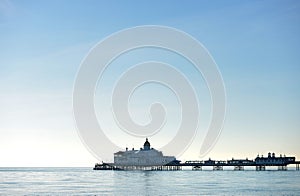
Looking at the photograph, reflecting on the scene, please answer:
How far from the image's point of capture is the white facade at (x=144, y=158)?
19400 centimetres

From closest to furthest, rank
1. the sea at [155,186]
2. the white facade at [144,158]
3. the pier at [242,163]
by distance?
Answer: the sea at [155,186]
the pier at [242,163]
the white facade at [144,158]

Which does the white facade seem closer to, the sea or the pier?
the pier

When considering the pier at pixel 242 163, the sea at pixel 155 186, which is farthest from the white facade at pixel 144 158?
the sea at pixel 155 186

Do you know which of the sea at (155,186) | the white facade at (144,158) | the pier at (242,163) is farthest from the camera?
the white facade at (144,158)

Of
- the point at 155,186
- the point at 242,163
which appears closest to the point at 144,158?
the point at 242,163

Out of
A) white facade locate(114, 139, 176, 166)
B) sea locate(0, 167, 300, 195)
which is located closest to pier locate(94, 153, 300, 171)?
white facade locate(114, 139, 176, 166)

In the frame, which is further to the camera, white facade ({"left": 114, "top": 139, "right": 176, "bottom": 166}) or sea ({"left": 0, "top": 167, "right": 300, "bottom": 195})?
white facade ({"left": 114, "top": 139, "right": 176, "bottom": 166})

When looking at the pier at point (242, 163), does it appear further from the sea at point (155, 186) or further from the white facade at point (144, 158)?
the sea at point (155, 186)

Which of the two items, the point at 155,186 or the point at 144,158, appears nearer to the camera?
the point at 155,186

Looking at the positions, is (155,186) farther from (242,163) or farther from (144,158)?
(144,158)

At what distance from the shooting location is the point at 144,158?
194 m

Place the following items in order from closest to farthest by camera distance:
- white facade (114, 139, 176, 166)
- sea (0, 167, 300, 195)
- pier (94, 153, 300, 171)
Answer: sea (0, 167, 300, 195) < pier (94, 153, 300, 171) < white facade (114, 139, 176, 166)

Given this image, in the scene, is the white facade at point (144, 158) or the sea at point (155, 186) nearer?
the sea at point (155, 186)

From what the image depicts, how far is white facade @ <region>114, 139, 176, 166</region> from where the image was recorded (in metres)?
194
